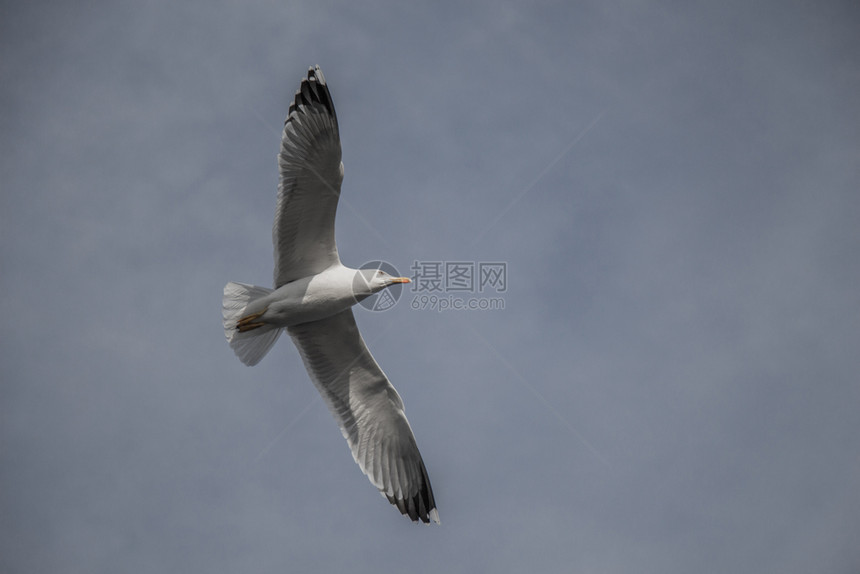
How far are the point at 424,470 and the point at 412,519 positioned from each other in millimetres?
566

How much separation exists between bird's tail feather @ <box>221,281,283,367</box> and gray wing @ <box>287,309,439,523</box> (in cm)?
57

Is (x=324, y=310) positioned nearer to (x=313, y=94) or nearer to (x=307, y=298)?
(x=307, y=298)

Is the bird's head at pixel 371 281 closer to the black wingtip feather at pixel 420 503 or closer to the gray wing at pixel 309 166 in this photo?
the gray wing at pixel 309 166

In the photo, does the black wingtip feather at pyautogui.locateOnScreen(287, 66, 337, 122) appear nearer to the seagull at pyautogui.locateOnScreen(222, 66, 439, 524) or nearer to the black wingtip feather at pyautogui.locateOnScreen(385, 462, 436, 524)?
the seagull at pyautogui.locateOnScreen(222, 66, 439, 524)

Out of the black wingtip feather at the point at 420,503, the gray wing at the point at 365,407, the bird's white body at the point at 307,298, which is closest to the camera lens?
the bird's white body at the point at 307,298

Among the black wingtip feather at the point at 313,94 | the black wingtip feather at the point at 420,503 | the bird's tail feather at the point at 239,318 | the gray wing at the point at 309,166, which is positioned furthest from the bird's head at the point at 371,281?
A: the black wingtip feather at the point at 420,503

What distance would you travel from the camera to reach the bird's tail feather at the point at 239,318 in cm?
802

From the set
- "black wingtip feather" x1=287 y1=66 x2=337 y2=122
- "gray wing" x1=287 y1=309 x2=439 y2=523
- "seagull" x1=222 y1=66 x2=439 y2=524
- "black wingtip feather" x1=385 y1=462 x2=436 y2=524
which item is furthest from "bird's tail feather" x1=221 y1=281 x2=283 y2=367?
"black wingtip feather" x1=385 y1=462 x2=436 y2=524

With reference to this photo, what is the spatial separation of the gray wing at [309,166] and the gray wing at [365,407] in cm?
134

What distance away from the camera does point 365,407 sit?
342 inches

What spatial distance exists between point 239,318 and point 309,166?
1781 mm

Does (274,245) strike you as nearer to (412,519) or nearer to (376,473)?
(376,473)

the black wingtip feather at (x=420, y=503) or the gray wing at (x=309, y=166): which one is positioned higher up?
the gray wing at (x=309, y=166)

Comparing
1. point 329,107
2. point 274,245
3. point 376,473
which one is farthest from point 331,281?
point 376,473
